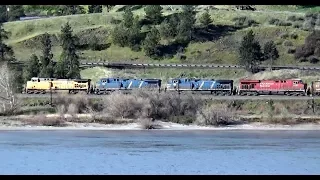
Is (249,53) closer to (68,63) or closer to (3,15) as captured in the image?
(68,63)

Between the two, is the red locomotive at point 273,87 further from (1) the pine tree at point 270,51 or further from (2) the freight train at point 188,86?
(1) the pine tree at point 270,51

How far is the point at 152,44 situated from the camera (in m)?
62.0

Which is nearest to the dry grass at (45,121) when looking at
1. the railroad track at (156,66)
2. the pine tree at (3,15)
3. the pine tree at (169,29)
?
the railroad track at (156,66)

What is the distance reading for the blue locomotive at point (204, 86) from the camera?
50.6 metres

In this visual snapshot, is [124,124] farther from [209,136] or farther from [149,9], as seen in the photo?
[149,9]

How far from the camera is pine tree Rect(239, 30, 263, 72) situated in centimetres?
5784

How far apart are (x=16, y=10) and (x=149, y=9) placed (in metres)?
17.3

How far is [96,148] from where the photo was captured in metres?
33.1

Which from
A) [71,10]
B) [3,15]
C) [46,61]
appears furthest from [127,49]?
[3,15]

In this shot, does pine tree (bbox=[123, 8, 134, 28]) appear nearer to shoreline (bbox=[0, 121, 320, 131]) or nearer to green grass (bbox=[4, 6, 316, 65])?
green grass (bbox=[4, 6, 316, 65])

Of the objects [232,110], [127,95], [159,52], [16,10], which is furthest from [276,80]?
[16,10]

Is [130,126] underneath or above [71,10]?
underneath

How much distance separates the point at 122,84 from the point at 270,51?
14277 millimetres

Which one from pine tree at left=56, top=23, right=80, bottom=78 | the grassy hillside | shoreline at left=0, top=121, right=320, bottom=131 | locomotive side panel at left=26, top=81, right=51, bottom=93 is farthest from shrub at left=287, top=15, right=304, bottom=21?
locomotive side panel at left=26, top=81, right=51, bottom=93
